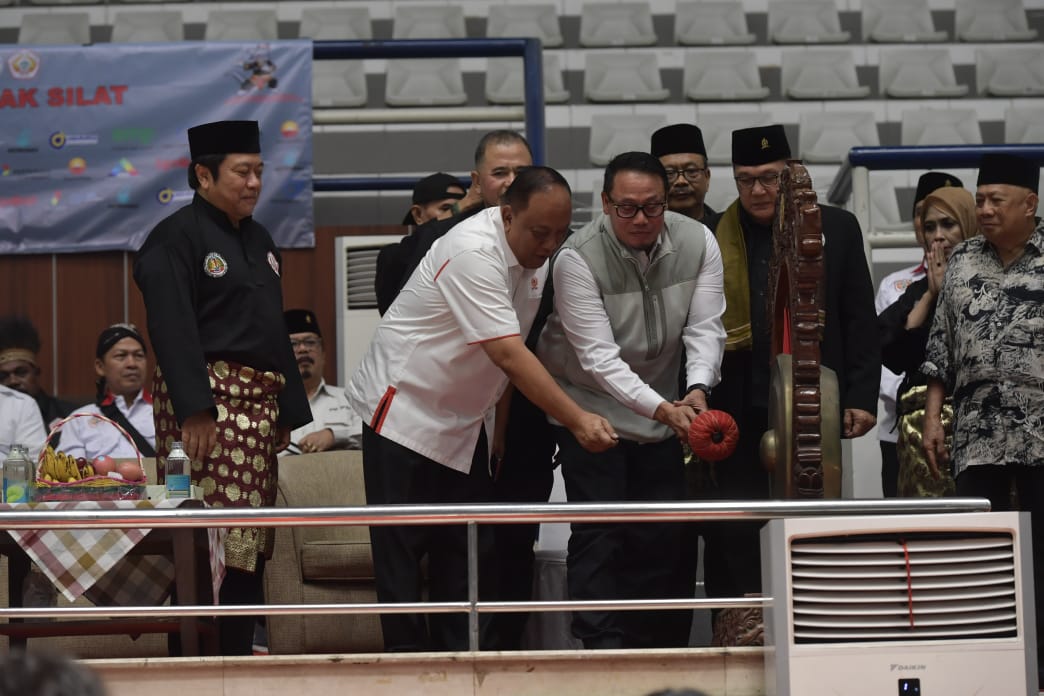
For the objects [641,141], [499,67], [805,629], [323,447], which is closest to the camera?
[805,629]

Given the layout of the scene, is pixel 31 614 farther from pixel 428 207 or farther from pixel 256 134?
pixel 428 207

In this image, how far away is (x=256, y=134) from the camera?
3.74 m

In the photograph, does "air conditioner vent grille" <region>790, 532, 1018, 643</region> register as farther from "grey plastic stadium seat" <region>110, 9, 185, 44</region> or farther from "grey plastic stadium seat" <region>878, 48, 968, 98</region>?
"grey plastic stadium seat" <region>110, 9, 185, 44</region>

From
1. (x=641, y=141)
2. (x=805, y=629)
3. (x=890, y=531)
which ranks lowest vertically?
(x=805, y=629)

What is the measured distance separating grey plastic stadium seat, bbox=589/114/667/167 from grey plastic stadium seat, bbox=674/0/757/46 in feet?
2.82

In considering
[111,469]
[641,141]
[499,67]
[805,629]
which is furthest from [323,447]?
[499,67]

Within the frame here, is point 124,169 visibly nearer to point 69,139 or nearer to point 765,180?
point 69,139

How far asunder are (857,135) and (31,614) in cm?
642

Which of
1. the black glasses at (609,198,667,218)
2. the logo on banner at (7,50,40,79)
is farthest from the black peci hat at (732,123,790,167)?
the logo on banner at (7,50,40,79)

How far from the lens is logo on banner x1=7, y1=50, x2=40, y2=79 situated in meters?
5.48

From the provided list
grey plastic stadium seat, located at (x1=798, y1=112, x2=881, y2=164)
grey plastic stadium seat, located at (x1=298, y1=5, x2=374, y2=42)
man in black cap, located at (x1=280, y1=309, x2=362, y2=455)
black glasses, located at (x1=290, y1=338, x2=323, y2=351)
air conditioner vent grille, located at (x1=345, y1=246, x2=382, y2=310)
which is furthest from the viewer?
grey plastic stadium seat, located at (x1=298, y1=5, x2=374, y2=42)

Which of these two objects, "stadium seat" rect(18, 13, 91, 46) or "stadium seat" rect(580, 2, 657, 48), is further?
"stadium seat" rect(580, 2, 657, 48)

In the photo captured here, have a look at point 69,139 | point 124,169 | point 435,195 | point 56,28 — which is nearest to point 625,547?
point 435,195

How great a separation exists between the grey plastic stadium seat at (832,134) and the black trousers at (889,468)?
3.87 meters
